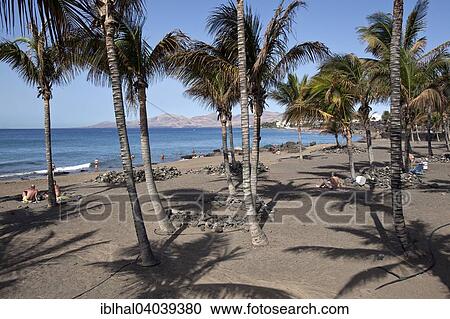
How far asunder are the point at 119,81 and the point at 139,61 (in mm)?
2314

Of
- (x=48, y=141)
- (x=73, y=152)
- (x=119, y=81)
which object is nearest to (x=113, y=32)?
(x=119, y=81)

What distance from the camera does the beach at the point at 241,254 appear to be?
6480 mm

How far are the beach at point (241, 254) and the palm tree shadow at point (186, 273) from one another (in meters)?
0.02

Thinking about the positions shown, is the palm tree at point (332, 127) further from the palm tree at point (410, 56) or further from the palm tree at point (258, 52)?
the palm tree at point (258, 52)

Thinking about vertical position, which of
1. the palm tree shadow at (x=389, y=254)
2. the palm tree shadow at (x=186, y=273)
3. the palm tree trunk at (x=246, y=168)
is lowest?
the palm tree shadow at (x=186, y=273)

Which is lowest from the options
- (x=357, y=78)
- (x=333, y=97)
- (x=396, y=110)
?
(x=396, y=110)

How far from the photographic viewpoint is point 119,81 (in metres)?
7.26

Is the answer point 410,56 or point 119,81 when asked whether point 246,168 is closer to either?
point 119,81

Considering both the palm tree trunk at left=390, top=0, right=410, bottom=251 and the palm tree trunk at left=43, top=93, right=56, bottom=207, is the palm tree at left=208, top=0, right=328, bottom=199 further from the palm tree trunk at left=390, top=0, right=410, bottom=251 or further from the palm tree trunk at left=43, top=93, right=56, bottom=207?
the palm tree trunk at left=43, top=93, right=56, bottom=207

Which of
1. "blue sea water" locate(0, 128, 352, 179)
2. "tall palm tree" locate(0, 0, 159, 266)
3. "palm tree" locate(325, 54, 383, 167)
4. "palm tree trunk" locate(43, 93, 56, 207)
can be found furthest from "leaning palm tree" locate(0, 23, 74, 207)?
"blue sea water" locate(0, 128, 352, 179)

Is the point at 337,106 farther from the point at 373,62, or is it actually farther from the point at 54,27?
the point at 54,27

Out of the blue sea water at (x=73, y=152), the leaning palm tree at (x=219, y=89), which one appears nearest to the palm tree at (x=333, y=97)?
the leaning palm tree at (x=219, y=89)

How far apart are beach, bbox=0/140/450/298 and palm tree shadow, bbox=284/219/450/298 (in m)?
0.02

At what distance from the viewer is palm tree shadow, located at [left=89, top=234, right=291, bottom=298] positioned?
20.5 ft
